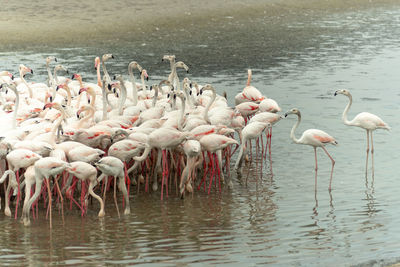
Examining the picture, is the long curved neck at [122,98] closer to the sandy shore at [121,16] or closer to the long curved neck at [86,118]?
the long curved neck at [86,118]

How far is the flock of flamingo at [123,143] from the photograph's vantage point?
9078 millimetres

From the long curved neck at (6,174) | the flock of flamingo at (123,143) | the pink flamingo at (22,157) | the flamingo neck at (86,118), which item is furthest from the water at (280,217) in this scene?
the flamingo neck at (86,118)

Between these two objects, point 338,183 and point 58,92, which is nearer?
point 338,183

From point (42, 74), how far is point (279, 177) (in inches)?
387

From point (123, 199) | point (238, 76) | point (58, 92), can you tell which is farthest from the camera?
point (238, 76)

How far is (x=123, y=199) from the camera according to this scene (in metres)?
9.69

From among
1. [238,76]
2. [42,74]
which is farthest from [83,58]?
[238,76]

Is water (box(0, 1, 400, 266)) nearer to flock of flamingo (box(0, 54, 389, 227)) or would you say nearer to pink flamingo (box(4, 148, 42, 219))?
flock of flamingo (box(0, 54, 389, 227))

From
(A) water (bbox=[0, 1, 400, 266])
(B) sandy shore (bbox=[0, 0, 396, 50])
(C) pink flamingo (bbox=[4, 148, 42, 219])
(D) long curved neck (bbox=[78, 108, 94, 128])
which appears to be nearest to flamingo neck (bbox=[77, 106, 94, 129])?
(D) long curved neck (bbox=[78, 108, 94, 128])

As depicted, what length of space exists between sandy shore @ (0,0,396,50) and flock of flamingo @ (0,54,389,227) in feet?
40.6

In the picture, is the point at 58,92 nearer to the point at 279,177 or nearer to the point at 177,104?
the point at 177,104

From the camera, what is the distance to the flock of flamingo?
908cm

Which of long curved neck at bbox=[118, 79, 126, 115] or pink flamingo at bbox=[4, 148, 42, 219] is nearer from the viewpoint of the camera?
pink flamingo at bbox=[4, 148, 42, 219]

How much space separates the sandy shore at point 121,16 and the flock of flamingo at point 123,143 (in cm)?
1236
